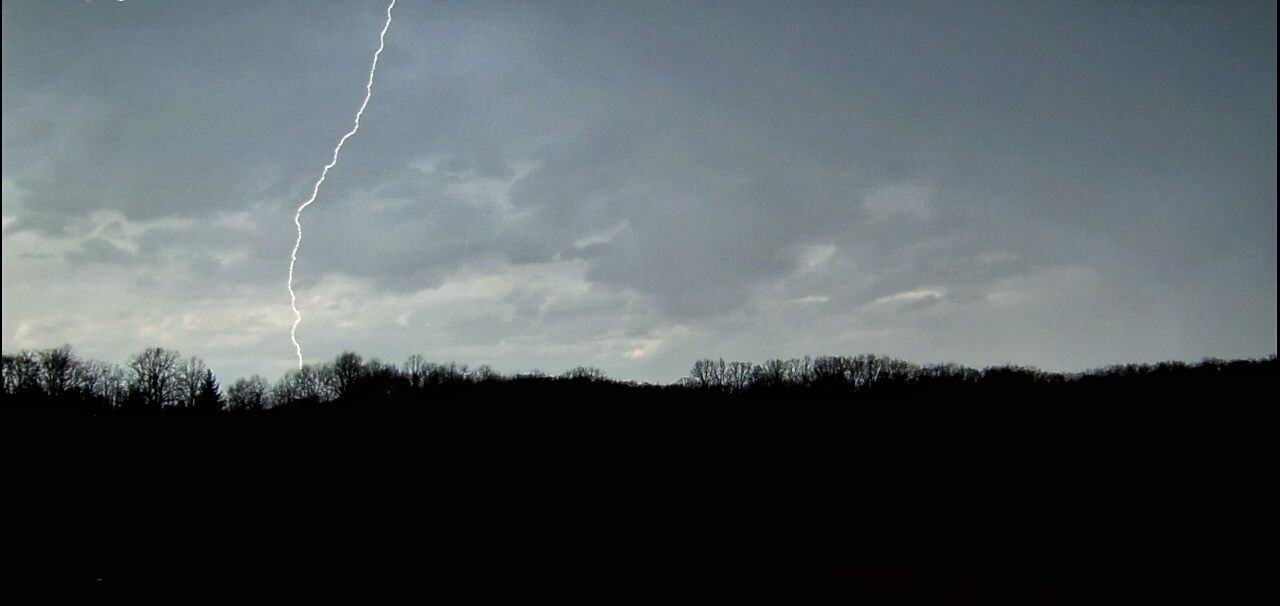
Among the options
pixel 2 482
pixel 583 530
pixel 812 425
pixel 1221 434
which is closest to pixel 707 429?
pixel 812 425

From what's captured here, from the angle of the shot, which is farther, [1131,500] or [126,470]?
[126,470]

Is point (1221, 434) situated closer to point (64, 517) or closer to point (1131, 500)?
point (1131, 500)

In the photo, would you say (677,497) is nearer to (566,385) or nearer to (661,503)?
(661,503)

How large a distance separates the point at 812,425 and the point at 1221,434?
1444cm

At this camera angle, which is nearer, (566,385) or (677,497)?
(677,497)

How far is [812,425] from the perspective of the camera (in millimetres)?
32531

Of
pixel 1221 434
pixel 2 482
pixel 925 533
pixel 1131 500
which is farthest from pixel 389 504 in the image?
pixel 1221 434

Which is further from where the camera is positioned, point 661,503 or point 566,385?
point 566,385

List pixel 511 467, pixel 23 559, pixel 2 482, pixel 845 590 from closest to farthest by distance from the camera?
pixel 845 590
pixel 23 559
pixel 2 482
pixel 511 467

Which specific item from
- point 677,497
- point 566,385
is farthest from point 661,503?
point 566,385

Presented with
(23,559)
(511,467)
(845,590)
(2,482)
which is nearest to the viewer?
(845,590)

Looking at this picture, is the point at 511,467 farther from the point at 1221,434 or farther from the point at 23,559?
the point at 1221,434

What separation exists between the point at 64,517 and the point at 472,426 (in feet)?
48.2

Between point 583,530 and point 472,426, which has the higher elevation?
point 472,426
